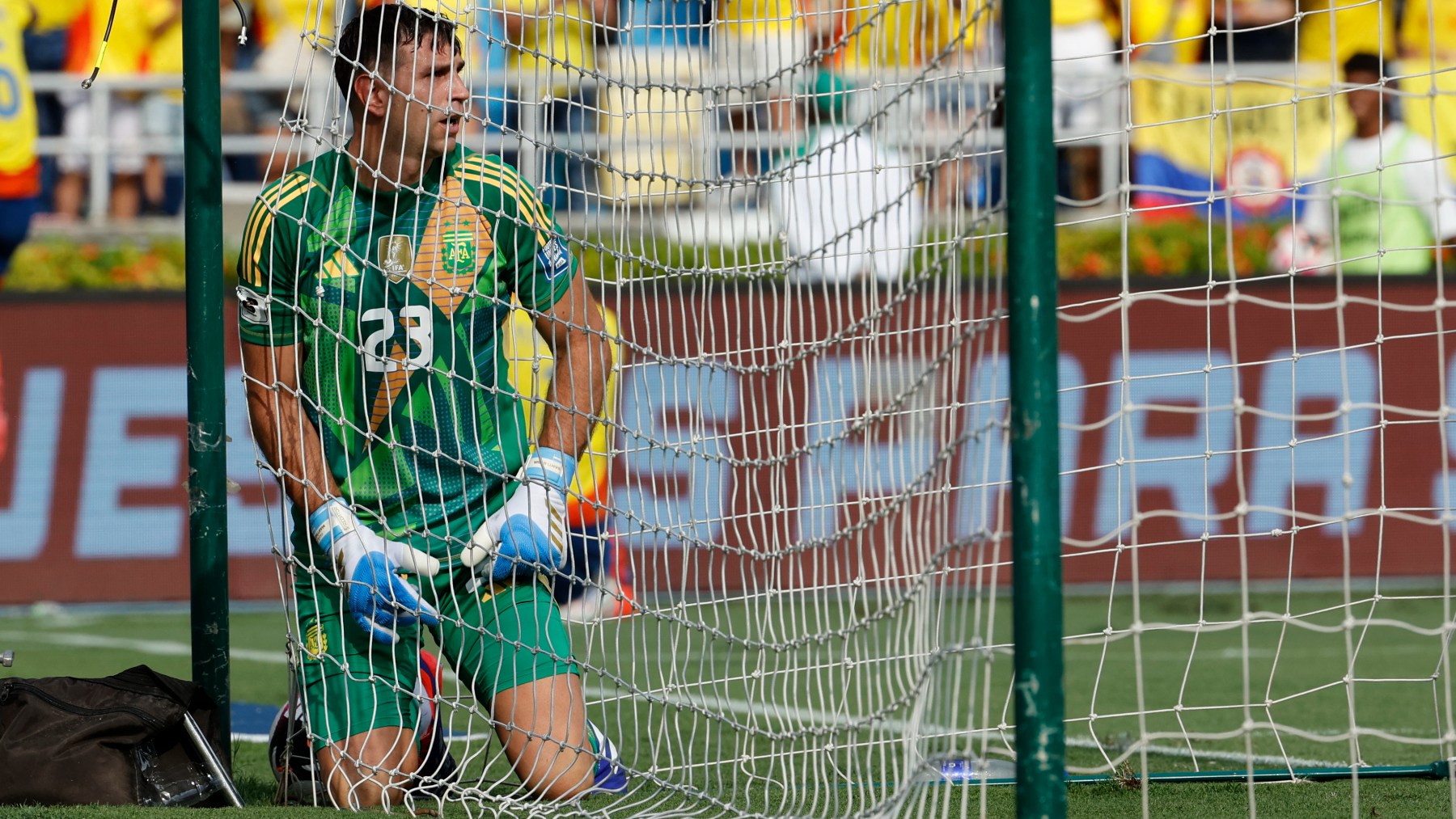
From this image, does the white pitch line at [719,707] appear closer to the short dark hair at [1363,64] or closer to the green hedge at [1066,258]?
the green hedge at [1066,258]

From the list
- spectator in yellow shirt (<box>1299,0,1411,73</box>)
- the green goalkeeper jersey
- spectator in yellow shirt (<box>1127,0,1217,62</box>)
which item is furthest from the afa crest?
spectator in yellow shirt (<box>1299,0,1411,73</box>)

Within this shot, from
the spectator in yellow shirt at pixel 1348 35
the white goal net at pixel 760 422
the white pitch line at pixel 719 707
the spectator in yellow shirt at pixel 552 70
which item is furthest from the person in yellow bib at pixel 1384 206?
the spectator in yellow shirt at pixel 552 70

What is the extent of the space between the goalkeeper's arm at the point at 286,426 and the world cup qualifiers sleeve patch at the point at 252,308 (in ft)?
0.21

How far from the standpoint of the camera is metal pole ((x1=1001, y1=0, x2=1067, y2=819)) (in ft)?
8.08

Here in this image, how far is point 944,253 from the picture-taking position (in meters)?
2.97

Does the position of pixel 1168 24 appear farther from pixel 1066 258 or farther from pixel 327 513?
pixel 327 513

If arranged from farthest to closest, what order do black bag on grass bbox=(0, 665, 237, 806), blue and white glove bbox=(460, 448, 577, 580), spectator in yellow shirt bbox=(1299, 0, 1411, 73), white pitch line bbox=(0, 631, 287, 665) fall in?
spectator in yellow shirt bbox=(1299, 0, 1411, 73) → white pitch line bbox=(0, 631, 287, 665) → blue and white glove bbox=(460, 448, 577, 580) → black bag on grass bbox=(0, 665, 237, 806)

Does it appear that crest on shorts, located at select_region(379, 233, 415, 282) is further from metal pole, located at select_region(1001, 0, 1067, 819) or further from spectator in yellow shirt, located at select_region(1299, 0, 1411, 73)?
spectator in yellow shirt, located at select_region(1299, 0, 1411, 73)

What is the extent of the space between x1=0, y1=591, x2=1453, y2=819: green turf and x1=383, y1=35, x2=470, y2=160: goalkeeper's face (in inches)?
47.9

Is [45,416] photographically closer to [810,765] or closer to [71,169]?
[71,169]

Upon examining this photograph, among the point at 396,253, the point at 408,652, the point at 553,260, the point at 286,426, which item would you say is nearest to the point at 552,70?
the point at 553,260

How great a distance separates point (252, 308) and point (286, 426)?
276 millimetres

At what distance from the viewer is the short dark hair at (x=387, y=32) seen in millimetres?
3627

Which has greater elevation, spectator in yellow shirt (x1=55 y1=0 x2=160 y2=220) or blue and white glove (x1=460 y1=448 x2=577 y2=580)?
spectator in yellow shirt (x1=55 y1=0 x2=160 y2=220)
